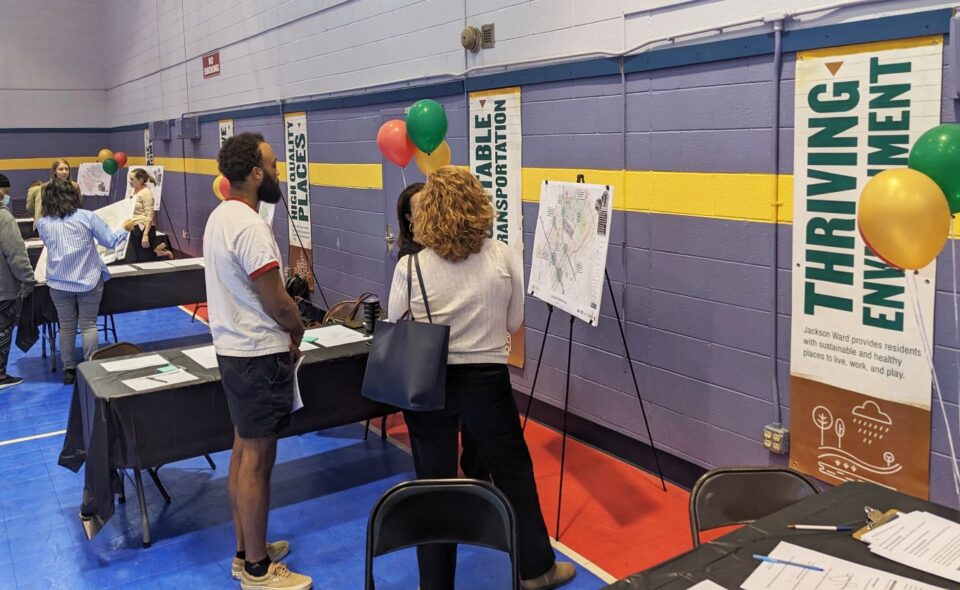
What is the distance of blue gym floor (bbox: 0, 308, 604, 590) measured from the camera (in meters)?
3.27

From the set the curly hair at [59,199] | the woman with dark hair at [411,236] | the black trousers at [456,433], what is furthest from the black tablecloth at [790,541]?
the curly hair at [59,199]

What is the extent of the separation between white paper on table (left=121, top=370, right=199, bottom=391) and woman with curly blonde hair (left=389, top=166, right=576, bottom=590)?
1.34 metres

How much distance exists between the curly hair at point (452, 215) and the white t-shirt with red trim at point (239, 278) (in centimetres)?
57

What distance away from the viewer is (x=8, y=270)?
596 cm

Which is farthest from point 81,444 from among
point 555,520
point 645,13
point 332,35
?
point 332,35

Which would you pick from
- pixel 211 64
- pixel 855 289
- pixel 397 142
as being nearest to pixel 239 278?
pixel 397 142

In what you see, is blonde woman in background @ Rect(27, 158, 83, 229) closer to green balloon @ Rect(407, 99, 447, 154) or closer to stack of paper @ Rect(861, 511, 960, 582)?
green balloon @ Rect(407, 99, 447, 154)

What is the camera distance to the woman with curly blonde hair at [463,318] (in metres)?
2.61

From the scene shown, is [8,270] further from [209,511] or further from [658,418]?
[658,418]

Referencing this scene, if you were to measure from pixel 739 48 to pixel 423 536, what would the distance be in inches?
97.2

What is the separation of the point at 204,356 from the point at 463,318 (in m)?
1.83

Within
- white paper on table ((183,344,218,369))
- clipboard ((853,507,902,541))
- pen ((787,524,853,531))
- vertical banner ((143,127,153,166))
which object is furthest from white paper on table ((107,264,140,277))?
vertical banner ((143,127,153,166))

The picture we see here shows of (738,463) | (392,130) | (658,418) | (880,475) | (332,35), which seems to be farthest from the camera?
(332,35)

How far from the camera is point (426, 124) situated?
459 cm
